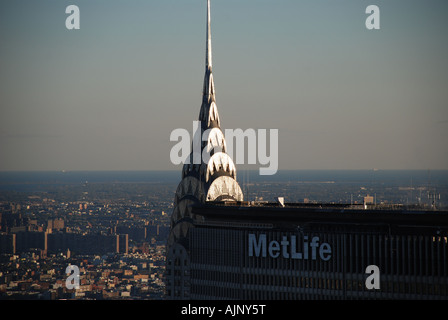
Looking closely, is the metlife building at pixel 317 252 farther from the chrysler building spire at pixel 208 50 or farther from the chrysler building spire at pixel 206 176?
the chrysler building spire at pixel 208 50

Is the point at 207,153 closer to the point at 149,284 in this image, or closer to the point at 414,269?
the point at 149,284

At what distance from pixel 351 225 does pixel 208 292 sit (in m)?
24.7

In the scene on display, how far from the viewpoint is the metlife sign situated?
107 m

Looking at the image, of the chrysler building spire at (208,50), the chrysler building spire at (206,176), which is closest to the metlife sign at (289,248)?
the chrysler building spire at (206,176)

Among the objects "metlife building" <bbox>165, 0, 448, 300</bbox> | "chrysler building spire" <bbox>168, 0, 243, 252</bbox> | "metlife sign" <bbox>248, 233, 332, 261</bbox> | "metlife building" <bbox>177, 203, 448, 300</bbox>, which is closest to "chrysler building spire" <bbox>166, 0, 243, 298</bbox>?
"chrysler building spire" <bbox>168, 0, 243, 252</bbox>

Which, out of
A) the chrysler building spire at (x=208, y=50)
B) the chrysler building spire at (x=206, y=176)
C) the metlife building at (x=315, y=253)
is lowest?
the metlife building at (x=315, y=253)

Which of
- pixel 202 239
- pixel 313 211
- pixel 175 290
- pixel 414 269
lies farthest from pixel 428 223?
pixel 175 290

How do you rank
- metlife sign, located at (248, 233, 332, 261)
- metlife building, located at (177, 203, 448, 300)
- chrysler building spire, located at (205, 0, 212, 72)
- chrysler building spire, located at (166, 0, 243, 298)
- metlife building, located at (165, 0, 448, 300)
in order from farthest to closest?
chrysler building spire, located at (205, 0, 212, 72), chrysler building spire, located at (166, 0, 243, 298), metlife sign, located at (248, 233, 332, 261), metlife building, located at (165, 0, 448, 300), metlife building, located at (177, 203, 448, 300)

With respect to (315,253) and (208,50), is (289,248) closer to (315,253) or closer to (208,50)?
(315,253)

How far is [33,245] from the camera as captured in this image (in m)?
198

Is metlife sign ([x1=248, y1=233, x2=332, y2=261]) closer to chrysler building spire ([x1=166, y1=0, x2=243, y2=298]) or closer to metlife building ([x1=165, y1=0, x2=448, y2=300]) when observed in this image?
metlife building ([x1=165, y1=0, x2=448, y2=300])

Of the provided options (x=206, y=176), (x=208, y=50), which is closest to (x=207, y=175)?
(x=206, y=176)

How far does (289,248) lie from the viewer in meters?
109

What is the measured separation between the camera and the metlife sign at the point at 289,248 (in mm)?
106812
